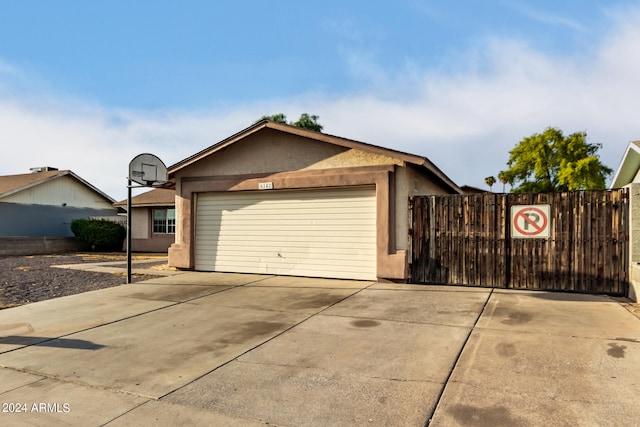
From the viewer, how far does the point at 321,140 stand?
10.5 metres

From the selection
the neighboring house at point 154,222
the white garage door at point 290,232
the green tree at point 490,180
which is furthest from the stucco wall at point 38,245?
the green tree at point 490,180

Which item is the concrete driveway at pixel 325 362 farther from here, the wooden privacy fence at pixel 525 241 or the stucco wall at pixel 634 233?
the wooden privacy fence at pixel 525 241

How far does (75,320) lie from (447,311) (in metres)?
6.19

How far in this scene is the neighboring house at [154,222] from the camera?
23.2 meters

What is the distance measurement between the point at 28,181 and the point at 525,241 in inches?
1139

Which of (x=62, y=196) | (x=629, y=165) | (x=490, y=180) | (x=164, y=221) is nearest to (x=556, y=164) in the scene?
(x=490, y=180)

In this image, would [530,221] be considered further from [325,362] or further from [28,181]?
[28,181]

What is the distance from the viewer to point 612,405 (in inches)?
135

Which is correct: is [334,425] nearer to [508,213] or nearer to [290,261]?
[508,213]

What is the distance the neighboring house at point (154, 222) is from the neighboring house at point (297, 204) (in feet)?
36.4

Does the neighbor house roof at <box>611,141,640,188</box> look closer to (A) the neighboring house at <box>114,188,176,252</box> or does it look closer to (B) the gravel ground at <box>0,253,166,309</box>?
(B) the gravel ground at <box>0,253,166,309</box>

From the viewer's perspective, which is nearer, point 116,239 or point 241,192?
point 241,192

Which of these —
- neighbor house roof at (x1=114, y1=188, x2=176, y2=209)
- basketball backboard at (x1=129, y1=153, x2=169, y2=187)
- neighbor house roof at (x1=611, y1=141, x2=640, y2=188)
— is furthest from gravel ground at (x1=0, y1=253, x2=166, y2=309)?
neighbor house roof at (x1=611, y1=141, x2=640, y2=188)

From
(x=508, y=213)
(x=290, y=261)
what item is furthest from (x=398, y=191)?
(x=290, y=261)
